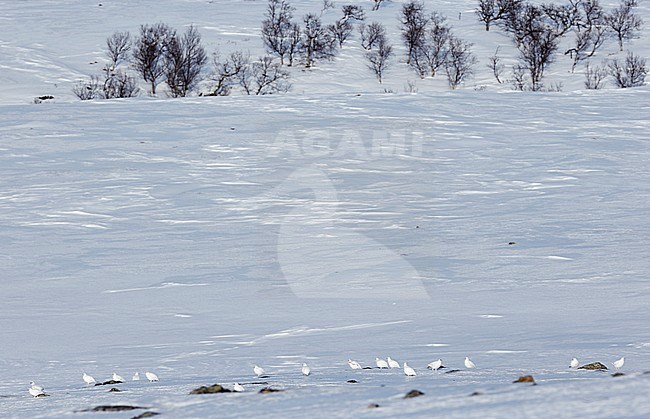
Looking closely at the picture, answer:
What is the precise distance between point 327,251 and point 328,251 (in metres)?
0.01

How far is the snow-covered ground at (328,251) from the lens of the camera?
13.4 ft

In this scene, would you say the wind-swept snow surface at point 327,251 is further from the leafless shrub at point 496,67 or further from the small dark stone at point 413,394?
the leafless shrub at point 496,67

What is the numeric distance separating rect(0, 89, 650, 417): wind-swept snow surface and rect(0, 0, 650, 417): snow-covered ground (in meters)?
0.04

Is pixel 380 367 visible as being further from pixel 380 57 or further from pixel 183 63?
pixel 380 57

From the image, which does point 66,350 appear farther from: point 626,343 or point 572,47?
point 572,47

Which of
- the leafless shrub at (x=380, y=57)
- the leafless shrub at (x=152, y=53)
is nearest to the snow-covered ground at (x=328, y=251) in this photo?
the leafless shrub at (x=380, y=57)

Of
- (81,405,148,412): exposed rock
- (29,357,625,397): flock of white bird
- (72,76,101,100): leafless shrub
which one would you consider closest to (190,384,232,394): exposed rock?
(81,405,148,412): exposed rock

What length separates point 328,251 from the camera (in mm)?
9633

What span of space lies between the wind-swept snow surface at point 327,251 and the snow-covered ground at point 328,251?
0.04m

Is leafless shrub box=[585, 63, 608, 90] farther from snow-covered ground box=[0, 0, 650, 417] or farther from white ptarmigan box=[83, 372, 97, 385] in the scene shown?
white ptarmigan box=[83, 372, 97, 385]

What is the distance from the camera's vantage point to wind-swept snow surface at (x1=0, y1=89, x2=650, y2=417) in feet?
13.5

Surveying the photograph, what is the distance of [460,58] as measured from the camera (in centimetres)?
4462

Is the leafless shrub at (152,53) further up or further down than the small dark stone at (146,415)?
further up

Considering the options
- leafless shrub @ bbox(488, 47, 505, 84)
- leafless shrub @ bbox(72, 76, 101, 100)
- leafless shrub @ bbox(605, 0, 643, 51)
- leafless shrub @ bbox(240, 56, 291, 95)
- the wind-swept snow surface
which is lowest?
the wind-swept snow surface
